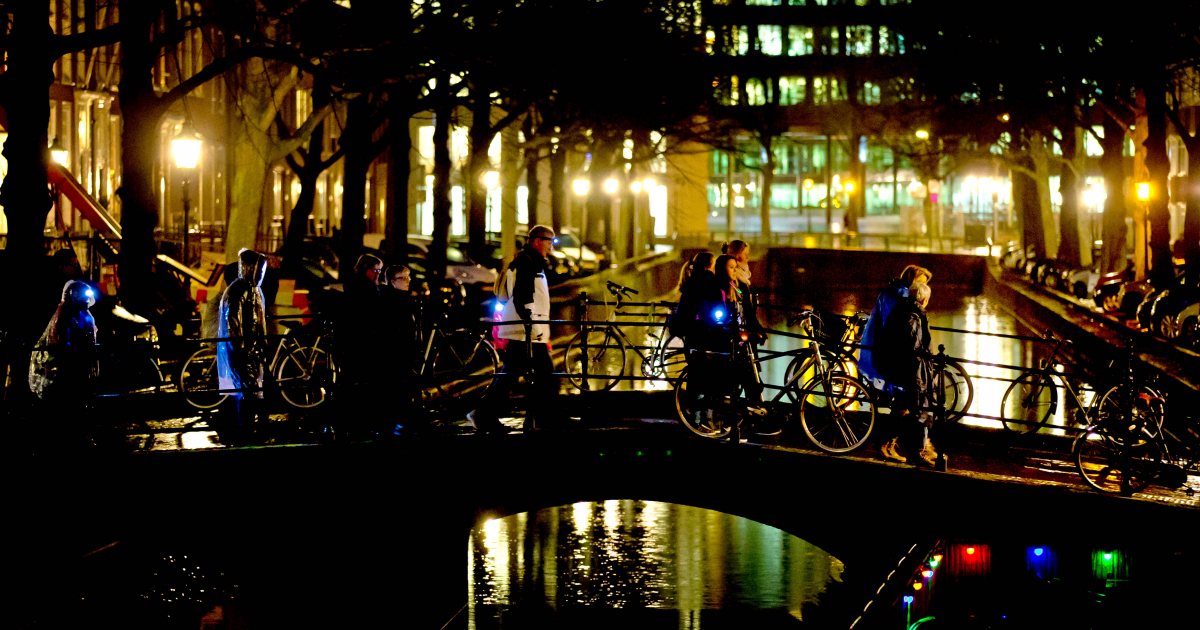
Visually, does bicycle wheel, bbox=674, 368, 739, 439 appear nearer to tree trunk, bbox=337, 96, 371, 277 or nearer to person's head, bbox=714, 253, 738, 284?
person's head, bbox=714, 253, 738, 284

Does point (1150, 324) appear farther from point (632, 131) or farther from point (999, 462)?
point (632, 131)

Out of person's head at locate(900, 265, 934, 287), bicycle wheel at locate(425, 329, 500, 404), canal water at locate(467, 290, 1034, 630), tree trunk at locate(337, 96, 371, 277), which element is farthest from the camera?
tree trunk at locate(337, 96, 371, 277)

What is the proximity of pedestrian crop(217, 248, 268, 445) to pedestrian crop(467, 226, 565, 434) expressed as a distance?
2.03 metres

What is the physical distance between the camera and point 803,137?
131 metres

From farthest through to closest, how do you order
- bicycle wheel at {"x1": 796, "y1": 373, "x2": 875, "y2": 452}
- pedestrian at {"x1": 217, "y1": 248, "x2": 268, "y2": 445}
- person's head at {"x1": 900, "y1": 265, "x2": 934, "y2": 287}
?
pedestrian at {"x1": 217, "y1": 248, "x2": 268, "y2": 445}
bicycle wheel at {"x1": 796, "y1": 373, "x2": 875, "y2": 452}
person's head at {"x1": 900, "y1": 265, "x2": 934, "y2": 287}

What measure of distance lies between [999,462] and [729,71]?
122 feet

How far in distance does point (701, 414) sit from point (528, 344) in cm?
174

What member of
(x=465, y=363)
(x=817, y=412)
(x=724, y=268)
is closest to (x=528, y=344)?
(x=724, y=268)

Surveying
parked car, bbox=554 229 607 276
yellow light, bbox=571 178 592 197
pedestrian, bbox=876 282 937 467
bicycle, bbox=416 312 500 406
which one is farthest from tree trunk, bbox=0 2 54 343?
yellow light, bbox=571 178 592 197

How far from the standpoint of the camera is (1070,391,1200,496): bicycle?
13438 mm

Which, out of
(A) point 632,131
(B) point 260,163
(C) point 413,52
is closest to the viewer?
(C) point 413,52

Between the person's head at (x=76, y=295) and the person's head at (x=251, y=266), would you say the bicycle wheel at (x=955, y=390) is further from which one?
the person's head at (x=76, y=295)

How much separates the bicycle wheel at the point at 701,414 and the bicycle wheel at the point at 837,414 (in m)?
0.69

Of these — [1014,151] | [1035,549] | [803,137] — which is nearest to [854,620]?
[1035,549]
